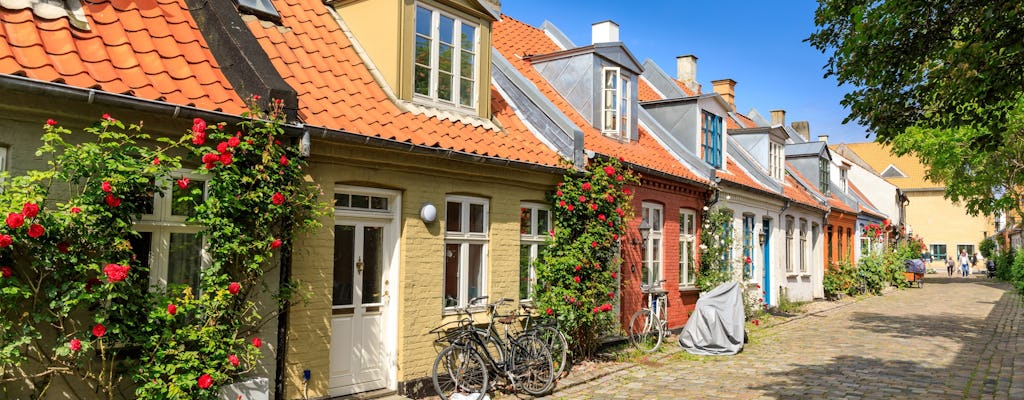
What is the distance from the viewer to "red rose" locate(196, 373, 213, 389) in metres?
5.78

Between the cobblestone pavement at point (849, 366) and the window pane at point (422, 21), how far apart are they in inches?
192

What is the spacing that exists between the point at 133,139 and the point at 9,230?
1.25m

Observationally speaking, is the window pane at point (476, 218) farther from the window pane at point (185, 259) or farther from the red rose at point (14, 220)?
the red rose at point (14, 220)

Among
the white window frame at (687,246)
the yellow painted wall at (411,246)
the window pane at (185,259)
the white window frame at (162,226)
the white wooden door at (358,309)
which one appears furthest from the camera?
the white window frame at (687,246)

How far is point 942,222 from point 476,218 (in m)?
60.6

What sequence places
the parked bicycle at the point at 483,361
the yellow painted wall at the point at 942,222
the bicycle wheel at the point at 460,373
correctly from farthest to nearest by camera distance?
1. the yellow painted wall at the point at 942,222
2. the parked bicycle at the point at 483,361
3. the bicycle wheel at the point at 460,373

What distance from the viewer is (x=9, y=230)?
16.0ft

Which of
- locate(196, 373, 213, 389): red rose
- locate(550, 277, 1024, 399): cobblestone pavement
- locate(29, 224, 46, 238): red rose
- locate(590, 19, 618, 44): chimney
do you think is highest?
locate(590, 19, 618, 44): chimney

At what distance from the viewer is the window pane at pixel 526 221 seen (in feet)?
33.5

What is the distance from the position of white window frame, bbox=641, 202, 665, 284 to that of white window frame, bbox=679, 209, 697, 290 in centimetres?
95

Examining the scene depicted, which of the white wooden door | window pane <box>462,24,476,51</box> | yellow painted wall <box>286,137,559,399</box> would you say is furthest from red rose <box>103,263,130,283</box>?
window pane <box>462,24,476,51</box>

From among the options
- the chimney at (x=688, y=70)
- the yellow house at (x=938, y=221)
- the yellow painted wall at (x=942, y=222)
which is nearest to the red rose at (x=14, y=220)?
the chimney at (x=688, y=70)

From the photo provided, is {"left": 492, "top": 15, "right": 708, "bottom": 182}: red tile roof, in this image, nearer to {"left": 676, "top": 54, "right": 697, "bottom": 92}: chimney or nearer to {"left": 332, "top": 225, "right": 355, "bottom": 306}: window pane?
{"left": 332, "top": 225, "right": 355, "bottom": 306}: window pane

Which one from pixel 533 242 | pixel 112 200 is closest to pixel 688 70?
pixel 533 242
